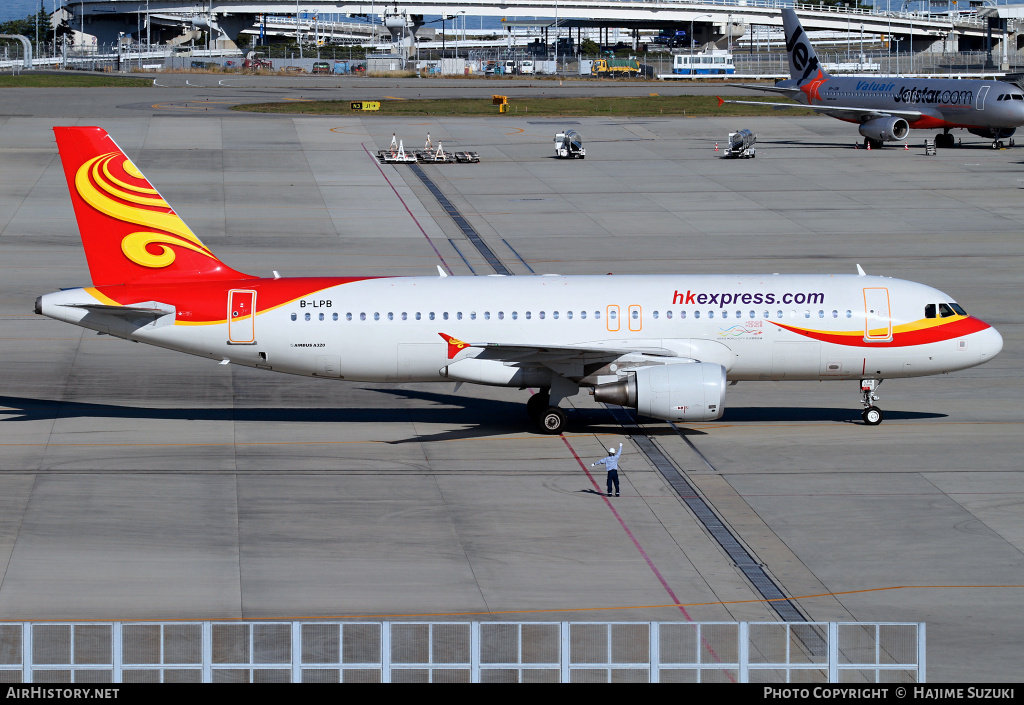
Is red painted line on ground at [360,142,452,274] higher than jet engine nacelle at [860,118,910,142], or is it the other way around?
jet engine nacelle at [860,118,910,142]

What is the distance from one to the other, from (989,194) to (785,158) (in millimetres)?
17992

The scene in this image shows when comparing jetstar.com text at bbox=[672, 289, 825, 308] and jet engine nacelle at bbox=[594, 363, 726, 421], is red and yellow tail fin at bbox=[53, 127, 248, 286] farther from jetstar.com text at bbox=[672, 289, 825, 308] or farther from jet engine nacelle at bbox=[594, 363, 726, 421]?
jetstar.com text at bbox=[672, 289, 825, 308]

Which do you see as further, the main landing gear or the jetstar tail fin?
the jetstar tail fin

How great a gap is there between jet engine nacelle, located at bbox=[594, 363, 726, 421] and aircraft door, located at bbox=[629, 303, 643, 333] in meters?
1.60

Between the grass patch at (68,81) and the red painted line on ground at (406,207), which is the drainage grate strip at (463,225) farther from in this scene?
the grass patch at (68,81)

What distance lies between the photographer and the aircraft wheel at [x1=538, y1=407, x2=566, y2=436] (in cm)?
3575

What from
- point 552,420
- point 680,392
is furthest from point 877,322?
point 552,420

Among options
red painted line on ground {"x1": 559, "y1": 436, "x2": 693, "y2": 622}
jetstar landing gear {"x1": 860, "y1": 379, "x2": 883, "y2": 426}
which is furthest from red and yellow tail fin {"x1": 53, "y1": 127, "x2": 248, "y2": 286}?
jetstar landing gear {"x1": 860, "y1": 379, "x2": 883, "y2": 426}

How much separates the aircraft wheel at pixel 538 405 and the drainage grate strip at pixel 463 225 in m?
19.6

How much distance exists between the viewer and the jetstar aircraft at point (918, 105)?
9406 cm

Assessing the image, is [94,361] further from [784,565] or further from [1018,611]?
[1018,611]

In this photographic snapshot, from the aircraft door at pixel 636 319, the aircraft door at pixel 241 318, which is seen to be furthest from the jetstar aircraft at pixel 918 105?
the aircraft door at pixel 241 318

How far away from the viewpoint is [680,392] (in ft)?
111

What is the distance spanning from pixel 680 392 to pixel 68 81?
434ft
